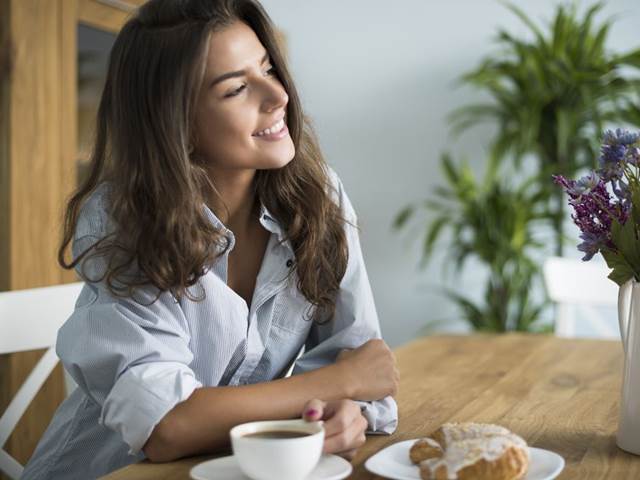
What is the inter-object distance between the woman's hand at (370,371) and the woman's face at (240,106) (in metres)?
0.31

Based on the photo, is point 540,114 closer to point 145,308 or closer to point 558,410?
point 558,410

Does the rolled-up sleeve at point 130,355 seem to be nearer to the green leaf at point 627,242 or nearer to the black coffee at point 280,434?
the black coffee at point 280,434

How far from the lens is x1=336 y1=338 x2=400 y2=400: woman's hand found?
122 cm

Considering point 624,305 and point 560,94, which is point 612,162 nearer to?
point 624,305

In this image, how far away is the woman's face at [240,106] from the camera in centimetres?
125

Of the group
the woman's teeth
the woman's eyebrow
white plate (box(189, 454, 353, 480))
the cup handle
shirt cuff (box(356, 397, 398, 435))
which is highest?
the woman's eyebrow

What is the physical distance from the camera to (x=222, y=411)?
111cm

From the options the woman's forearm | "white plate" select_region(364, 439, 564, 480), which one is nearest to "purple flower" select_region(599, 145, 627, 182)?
"white plate" select_region(364, 439, 564, 480)

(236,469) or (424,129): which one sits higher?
(424,129)

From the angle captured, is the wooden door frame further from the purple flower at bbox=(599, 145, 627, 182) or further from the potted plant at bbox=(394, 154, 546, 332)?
the purple flower at bbox=(599, 145, 627, 182)

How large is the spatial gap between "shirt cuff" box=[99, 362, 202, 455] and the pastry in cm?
33

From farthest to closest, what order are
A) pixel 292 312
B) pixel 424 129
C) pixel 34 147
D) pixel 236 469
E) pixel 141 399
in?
pixel 424 129, pixel 34 147, pixel 292 312, pixel 141 399, pixel 236 469

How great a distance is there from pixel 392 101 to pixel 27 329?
302 centimetres

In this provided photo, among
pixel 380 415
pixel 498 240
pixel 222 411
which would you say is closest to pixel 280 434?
pixel 222 411
